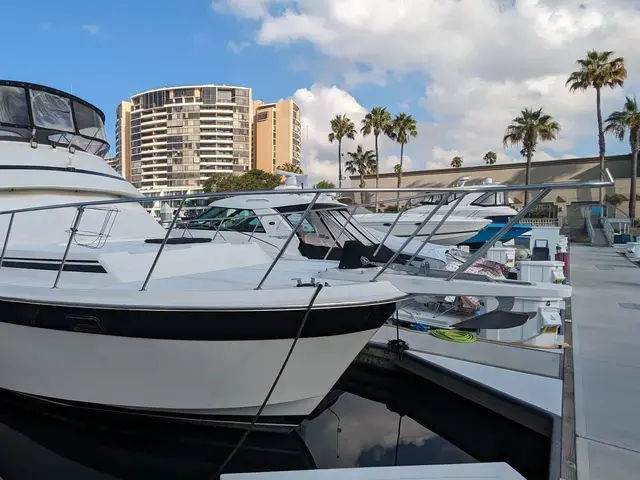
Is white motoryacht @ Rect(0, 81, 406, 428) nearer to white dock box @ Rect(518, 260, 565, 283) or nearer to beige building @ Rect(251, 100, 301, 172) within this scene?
white dock box @ Rect(518, 260, 565, 283)

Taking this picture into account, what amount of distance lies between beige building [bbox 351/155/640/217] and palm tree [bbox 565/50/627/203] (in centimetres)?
849

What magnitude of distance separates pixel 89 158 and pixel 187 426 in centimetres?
411

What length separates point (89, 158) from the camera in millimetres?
6414

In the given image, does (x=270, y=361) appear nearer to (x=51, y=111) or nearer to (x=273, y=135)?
(x=51, y=111)

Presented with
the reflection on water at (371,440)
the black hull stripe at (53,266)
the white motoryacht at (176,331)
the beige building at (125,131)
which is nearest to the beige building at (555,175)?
the reflection on water at (371,440)

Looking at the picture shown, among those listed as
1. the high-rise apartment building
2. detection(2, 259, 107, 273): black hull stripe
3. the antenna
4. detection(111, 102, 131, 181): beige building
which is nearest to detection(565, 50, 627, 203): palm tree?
the antenna

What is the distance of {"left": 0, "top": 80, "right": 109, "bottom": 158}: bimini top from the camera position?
224 inches

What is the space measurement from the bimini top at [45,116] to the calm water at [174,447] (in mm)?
3308

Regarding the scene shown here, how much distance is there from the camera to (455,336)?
5.70 m

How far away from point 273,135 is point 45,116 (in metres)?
88.6

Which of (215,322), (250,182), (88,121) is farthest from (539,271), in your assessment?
(250,182)

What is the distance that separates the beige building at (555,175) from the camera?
37709 mm

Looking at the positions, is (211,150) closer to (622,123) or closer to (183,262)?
(622,123)

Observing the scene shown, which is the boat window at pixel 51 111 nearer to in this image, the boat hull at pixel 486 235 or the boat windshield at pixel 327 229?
the boat windshield at pixel 327 229
